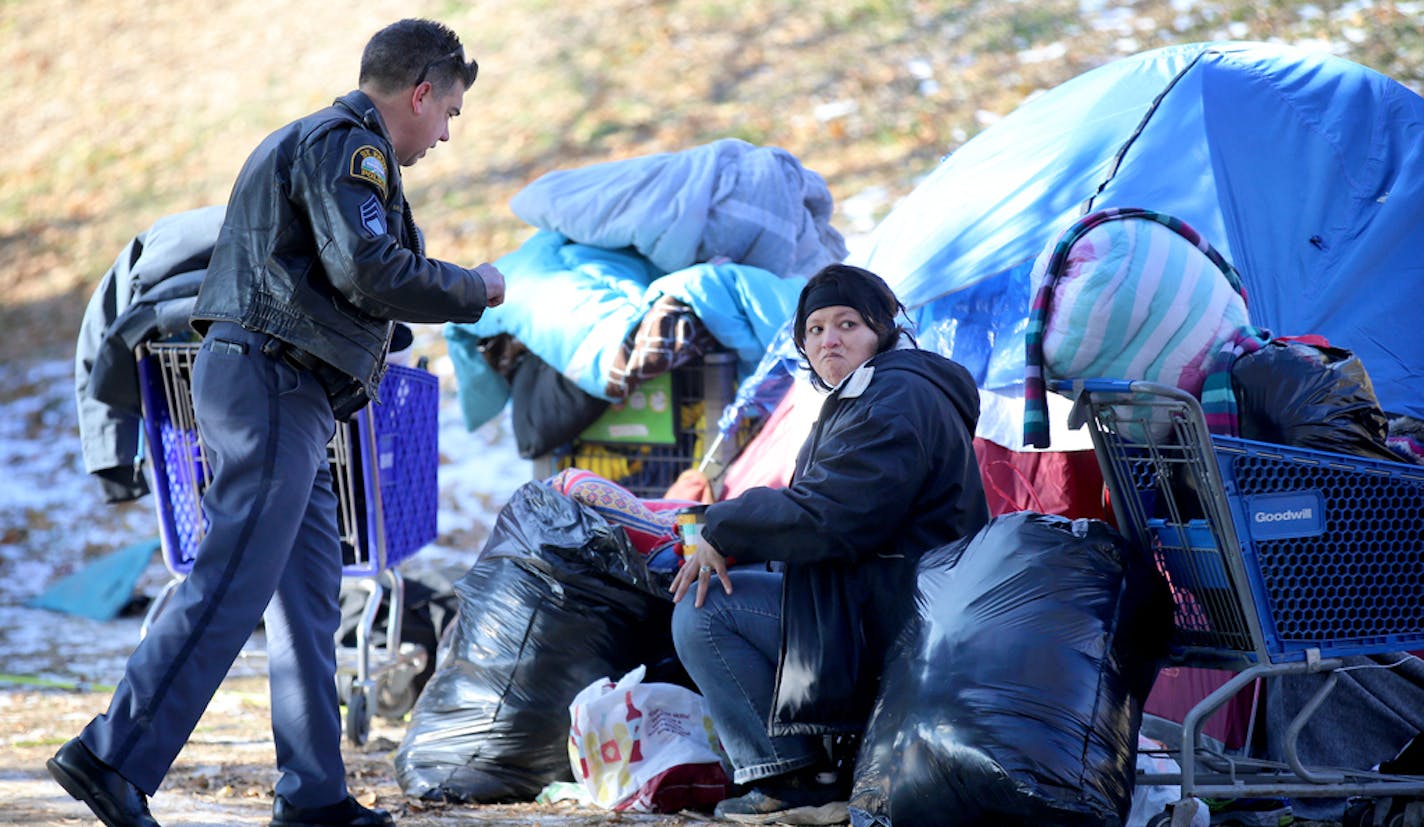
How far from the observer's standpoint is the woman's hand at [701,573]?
10.2 feet

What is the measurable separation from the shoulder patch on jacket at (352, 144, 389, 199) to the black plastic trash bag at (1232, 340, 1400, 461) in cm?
176

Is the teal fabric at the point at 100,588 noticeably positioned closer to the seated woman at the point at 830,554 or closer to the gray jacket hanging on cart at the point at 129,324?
the gray jacket hanging on cart at the point at 129,324

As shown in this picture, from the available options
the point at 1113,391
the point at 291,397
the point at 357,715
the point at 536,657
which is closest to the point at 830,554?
the point at 1113,391

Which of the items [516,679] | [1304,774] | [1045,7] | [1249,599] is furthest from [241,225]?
[1045,7]

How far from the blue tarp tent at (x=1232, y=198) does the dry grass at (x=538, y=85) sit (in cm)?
537

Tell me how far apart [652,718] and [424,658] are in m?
1.70

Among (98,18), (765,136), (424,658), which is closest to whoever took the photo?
(424,658)

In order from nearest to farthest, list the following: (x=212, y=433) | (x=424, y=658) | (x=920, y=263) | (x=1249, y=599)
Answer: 1. (x=1249, y=599)
2. (x=212, y=433)
3. (x=920, y=263)
4. (x=424, y=658)

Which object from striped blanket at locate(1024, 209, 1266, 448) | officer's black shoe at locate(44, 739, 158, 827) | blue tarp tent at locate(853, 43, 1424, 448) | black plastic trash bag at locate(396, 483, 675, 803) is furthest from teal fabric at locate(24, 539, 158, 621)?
striped blanket at locate(1024, 209, 1266, 448)

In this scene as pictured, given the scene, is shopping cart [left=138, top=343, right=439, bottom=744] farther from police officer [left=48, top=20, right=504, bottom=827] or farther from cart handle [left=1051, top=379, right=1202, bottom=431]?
cart handle [left=1051, top=379, right=1202, bottom=431]

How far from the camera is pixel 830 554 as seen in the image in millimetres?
2914

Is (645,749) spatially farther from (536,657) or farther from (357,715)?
(357,715)

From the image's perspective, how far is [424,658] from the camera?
487 cm

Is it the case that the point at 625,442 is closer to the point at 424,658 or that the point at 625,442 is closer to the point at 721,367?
the point at 721,367
